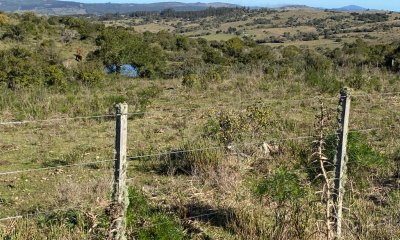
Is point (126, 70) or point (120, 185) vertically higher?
point (120, 185)

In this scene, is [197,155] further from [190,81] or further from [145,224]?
[190,81]

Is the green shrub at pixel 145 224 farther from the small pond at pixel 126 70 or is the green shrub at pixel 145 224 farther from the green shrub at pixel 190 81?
the small pond at pixel 126 70

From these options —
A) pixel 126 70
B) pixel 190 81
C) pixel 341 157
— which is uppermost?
pixel 341 157

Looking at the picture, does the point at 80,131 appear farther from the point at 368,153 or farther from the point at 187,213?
the point at 368,153

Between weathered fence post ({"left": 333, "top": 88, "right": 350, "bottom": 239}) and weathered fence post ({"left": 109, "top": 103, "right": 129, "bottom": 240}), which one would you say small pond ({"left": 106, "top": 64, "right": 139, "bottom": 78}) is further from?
weathered fence post ({"left": 109, "top": 103, "right": 129, "bottom": 240})

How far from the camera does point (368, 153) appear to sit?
752cm

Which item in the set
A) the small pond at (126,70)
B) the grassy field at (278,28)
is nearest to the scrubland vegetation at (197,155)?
the small pond at (126,70)

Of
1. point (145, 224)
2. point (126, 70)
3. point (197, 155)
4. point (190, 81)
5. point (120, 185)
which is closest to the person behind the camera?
point (120, 185)

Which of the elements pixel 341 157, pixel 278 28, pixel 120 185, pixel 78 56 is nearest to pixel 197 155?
pixel 341 157

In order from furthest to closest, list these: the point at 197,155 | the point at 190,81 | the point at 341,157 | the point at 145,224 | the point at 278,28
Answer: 1. the point at 278,28
2. the point at 190,81
3. the point at 197,155
4. the point at 341,157
5. the point at 145,224

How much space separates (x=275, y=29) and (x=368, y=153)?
65.4m

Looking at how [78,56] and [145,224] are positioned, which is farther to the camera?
[78,56]

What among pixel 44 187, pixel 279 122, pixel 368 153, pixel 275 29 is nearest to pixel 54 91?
pixel 279 122

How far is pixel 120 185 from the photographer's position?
4.46m
